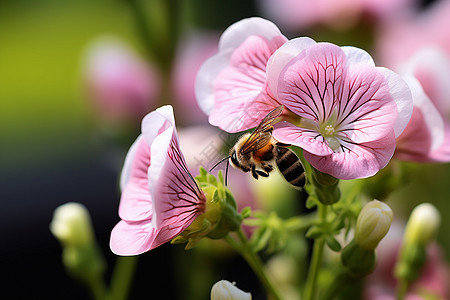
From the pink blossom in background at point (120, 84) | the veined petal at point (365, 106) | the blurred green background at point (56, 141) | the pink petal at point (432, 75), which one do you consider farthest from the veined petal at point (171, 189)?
the pink blossom in background at point (120, 84)

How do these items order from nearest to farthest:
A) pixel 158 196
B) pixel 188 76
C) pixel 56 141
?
pixel 158 196
pixel 188 76
pixel 56 141

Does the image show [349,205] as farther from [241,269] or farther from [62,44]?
[62,44]

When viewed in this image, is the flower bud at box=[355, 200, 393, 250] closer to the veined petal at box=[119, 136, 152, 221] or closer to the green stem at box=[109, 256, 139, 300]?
the veined petal at box=[119, 136, 152, 221]

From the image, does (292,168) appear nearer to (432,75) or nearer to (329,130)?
(329,130)

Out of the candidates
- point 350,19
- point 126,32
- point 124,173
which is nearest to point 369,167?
point 124,173

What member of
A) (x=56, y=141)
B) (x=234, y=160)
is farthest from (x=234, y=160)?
(x=56, y=141)

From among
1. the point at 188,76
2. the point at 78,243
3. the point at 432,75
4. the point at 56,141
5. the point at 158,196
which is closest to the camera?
the point at 158,196

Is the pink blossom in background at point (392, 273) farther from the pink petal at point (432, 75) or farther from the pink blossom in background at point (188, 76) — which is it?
the pink blossom in background at point (188, 76)
